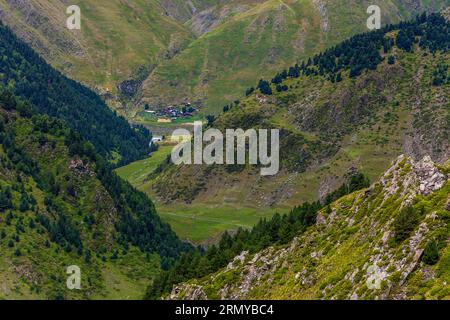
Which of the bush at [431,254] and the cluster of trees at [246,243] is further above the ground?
the bush at [431,254]

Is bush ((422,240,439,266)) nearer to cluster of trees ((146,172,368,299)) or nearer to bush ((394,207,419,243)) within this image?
bush ((394,207,419,243))

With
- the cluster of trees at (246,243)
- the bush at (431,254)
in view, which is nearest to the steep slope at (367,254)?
the bush at (431,254)

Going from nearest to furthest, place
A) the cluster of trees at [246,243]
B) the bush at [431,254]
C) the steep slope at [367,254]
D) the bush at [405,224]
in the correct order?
the bush at [431,254] < the steep slope at [367,254] < the bush at [405,224] < the cluster of trees at [246,243]

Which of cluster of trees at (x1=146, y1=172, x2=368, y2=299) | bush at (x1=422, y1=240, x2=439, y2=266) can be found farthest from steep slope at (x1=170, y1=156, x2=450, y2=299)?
cluster of trees at (x1=146, y1=172, x2=368, y2=299)

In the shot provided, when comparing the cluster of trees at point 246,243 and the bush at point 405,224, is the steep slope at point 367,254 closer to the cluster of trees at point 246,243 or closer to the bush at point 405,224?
the bush at point 405,224

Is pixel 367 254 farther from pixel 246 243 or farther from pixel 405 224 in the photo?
pixel 246 243

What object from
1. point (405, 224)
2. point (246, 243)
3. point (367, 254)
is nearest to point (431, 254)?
point (405, 224)
